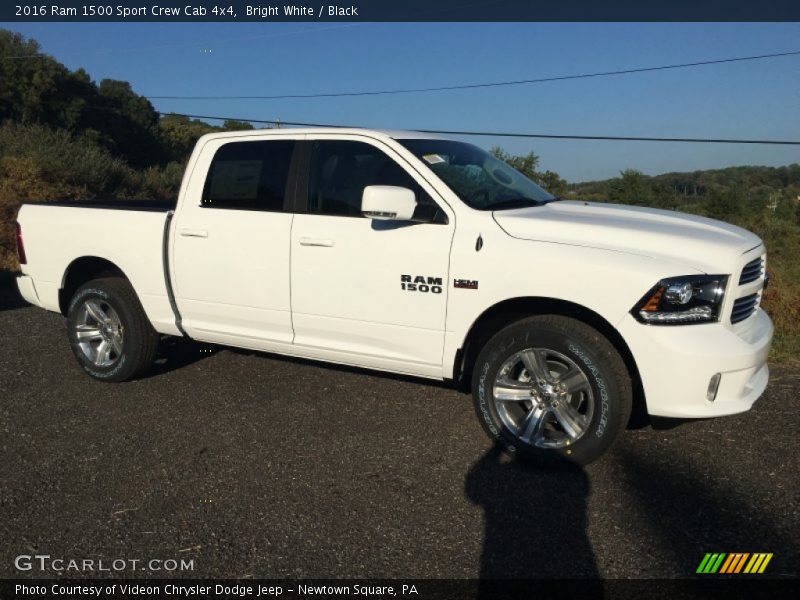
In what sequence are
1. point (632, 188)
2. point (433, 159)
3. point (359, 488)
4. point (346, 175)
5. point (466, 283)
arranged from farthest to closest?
point (632, 188) → point (346, 175) → point (433, 159) → point (466, 283) → point (359, 488)

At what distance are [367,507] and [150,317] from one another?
2775 mm

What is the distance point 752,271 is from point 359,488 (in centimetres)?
257

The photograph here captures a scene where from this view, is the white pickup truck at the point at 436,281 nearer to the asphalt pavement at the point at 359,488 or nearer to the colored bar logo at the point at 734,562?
the asphalt pavement at the point at 359,488

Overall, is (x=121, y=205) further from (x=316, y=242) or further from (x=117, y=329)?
(x=316, y=242)

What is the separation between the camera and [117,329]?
18.7 feet

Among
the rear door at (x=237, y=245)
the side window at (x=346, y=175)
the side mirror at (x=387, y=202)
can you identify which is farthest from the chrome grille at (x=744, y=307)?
the rear door at (x=237, y=245)

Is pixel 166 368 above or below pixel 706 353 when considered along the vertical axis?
below

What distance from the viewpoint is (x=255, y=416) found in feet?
16.1

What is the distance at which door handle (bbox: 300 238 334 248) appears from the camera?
459cm

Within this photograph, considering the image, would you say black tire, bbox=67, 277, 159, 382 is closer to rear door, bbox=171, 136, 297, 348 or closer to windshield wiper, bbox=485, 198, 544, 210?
rear door, bbox=171, 136, 297, 348

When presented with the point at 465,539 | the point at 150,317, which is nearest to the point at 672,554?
the point at 465,539

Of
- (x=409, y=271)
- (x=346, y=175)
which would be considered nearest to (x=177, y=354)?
(x=346, y=175)

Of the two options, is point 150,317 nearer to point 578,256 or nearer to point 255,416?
point 255,416

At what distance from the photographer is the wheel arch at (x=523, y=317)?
12.9 feet
